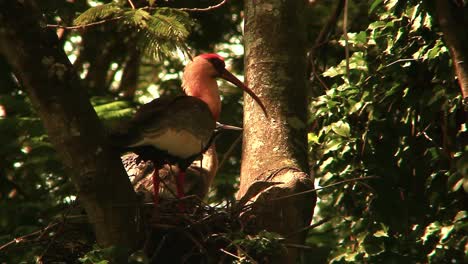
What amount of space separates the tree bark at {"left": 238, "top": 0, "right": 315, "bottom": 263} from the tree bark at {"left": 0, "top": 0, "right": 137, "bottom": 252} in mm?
1076

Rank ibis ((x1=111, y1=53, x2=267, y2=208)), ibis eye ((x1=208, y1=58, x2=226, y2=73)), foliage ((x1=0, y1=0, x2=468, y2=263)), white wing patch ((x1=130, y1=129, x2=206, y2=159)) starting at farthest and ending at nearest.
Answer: ibis eye ((x1=208, y1=58, x2=226, y2=73)), white wing patch ((x1=130, y1=129, x2=206, y2=159)), ibis ((x1=111, y1=53, x2=267, y2=208)), foliage ((x1=0, y1=0, x2=468, y2=263))

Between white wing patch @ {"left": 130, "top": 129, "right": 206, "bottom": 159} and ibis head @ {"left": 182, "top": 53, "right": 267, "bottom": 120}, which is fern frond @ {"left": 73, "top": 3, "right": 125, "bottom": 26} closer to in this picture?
white wing patch @ {"left": 130, "top": 129, "right": 206, "bottom": 159}

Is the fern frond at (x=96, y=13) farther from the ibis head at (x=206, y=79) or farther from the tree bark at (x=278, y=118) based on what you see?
the ibis head at (x=206, y=79)

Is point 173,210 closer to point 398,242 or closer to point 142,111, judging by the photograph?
point 142,111

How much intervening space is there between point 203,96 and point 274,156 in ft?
7.06

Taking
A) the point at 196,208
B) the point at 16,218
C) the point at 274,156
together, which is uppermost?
the point at 274,156

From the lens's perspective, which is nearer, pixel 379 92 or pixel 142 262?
pixel 142 262

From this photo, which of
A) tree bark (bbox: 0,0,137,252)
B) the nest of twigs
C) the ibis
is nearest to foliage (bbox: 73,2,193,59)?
the ibis

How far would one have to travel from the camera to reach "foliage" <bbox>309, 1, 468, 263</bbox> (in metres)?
5.88

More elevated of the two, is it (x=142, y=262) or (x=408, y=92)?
(x=408, y=92)

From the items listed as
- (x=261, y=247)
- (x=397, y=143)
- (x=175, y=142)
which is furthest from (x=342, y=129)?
(x=261, y=247)

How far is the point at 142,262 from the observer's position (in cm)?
474

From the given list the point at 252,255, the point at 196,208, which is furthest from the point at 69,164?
the point at 196,208

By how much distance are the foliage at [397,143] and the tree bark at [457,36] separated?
28.2 inches
